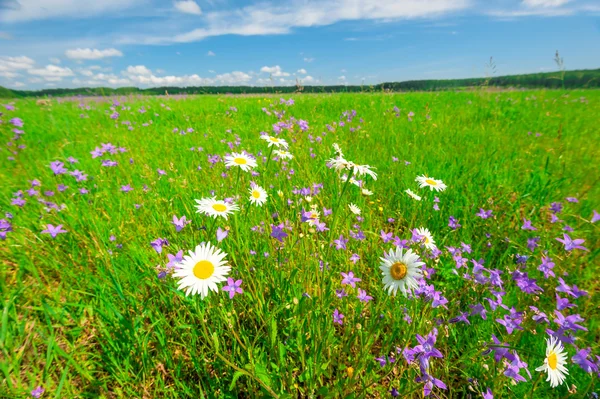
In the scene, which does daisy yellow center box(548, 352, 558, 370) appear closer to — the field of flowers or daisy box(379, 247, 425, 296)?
the field of flowers

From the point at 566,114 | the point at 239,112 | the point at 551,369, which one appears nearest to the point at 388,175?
the point at 551,369

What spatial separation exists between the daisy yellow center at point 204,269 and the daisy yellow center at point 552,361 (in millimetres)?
1413

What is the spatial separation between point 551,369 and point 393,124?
15.1 ft

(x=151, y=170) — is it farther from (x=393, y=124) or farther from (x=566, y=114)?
(x=566, y=114)

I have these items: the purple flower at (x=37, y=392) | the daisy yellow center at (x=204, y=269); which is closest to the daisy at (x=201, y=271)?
the daisy yellow center at (x=204, y=269)

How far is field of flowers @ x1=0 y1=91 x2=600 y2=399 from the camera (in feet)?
4.31

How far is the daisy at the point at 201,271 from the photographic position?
108cm

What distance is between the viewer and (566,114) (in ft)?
21.4

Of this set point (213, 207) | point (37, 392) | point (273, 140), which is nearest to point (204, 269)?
point (213, 207)

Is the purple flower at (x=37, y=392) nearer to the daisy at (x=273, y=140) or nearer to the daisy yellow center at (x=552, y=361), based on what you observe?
the daisy at (x=273, y=140)

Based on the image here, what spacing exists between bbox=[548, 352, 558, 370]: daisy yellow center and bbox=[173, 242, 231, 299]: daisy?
4.39ft

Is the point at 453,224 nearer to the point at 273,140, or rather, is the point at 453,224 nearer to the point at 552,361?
the point at 552,361

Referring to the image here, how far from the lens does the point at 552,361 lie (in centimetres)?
110

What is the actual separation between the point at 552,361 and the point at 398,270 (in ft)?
2.28
